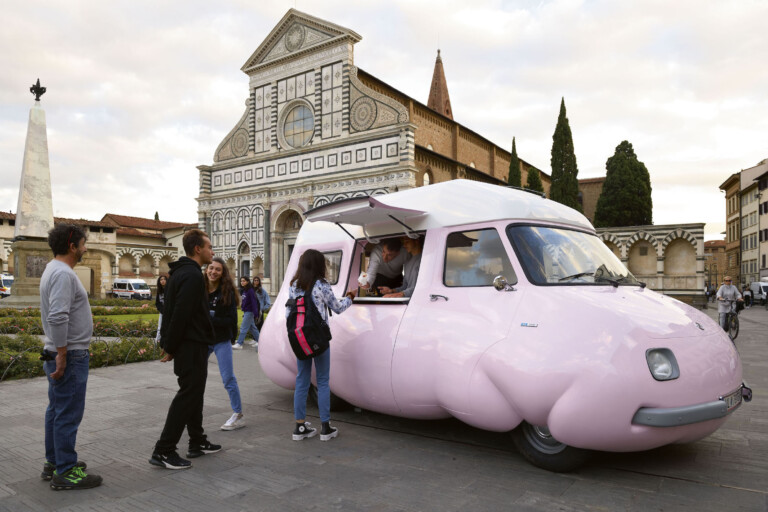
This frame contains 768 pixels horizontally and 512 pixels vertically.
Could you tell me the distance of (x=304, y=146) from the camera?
122ft

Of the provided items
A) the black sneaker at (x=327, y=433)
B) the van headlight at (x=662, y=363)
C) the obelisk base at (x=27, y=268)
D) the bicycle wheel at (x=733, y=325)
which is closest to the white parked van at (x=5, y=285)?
the obelisk base at (x=27, y=268)

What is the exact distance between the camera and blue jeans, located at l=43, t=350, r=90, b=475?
13.3ft

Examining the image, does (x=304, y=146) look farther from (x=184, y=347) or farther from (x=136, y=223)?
(x=184, y=347)

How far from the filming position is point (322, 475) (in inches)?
169

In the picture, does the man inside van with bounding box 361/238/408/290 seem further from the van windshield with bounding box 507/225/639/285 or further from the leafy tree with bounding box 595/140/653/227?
the leafy tree with bounding box 595/140/653/227

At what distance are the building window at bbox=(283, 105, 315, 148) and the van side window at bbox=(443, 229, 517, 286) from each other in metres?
33.5

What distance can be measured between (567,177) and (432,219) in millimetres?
38623

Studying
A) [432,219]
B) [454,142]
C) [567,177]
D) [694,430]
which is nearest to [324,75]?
[454,142]

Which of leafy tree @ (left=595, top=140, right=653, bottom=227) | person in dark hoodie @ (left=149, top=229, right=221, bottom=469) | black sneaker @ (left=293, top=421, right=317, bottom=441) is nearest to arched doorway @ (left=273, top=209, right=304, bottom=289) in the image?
leafy tree @ (left=595, top=140, right=653, bottom=227)

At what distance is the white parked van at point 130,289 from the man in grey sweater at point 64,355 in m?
43.0

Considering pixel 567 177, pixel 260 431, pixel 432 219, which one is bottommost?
pixel 260 431

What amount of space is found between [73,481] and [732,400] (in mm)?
5019

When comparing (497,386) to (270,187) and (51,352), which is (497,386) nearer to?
(51,352)

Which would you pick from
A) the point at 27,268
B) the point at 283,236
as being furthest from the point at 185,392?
the point at 283,236
